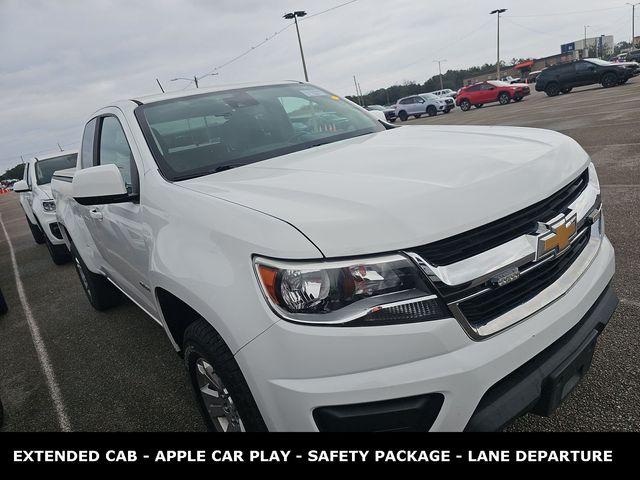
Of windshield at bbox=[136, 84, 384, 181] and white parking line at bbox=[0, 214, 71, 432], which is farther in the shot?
white parking line at bbox=[0, 214, 71, 432]

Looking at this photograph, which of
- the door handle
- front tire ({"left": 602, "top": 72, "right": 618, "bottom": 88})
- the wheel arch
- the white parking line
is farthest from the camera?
front tire ({"left": 602, "top": 72, "right": 618, "bottom": 88})

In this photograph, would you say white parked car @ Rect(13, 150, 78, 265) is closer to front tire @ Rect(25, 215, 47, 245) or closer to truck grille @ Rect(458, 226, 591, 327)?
front tire @ Rect(25, 215, 47, 245)

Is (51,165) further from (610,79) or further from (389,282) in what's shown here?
(610,79)

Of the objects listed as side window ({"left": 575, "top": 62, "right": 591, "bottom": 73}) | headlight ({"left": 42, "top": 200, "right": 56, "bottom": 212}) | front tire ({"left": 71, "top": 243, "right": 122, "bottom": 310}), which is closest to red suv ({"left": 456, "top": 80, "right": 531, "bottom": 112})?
side window ({"left": 575, "top": 62, "right": 591, "bottom": 73})

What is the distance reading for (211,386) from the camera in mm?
2025

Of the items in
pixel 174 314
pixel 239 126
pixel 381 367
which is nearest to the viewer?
pixel 381 367

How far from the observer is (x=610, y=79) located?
2241 centimetres

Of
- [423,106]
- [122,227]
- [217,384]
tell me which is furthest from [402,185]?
[423,106]

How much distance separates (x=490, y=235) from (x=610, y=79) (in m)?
26.0

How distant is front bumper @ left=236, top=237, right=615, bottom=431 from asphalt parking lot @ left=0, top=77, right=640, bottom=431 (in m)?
0.96

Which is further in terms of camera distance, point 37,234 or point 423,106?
point 423,106

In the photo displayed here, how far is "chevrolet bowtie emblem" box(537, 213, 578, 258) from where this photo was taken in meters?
1.61
